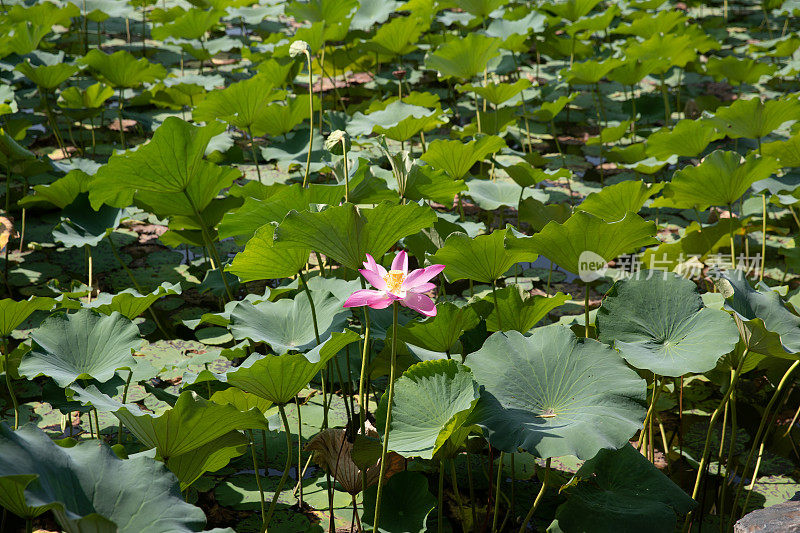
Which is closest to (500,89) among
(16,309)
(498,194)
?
(498,194)

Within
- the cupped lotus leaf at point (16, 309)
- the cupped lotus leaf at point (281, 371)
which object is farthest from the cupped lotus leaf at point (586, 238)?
the cupped lotus leaf at point (16, 309)

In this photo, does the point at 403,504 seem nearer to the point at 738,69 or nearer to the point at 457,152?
Answer: the point at 457,152

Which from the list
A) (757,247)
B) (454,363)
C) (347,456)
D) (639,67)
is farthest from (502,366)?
(639,67)

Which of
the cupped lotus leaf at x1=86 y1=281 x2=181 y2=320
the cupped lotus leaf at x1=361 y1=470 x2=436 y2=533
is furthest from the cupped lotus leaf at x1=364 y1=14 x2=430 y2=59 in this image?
the cupped lotus leaf at x1=361 y1=470 x2=436 y2=533

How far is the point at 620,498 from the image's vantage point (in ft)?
4.24

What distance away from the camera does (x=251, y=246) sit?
4.80 ft

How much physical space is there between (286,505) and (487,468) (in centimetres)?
47

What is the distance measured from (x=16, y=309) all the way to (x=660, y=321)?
1.43 m

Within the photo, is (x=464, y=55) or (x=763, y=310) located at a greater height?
(x=464, y=55)

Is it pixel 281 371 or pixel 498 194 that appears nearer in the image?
pixel 281 371

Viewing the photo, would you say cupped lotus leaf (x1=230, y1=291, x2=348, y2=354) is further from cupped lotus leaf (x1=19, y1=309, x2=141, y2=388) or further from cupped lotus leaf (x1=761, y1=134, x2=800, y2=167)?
cupped lotus leaf (x1=761, y1=134, x2=800, y2=167)

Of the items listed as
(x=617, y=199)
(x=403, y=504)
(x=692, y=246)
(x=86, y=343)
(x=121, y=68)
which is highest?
(x=121, y=68)

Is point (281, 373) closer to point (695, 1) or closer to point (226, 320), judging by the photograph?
point (226, 320)

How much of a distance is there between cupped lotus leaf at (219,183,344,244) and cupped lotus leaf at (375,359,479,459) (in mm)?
571
